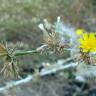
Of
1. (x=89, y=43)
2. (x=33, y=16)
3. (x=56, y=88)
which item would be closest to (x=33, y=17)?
(x=33, y=16)

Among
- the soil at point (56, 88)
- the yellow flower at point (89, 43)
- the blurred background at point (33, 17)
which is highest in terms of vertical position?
the blurred background at point (33, 17)

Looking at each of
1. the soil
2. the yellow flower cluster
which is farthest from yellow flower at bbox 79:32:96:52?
the soil

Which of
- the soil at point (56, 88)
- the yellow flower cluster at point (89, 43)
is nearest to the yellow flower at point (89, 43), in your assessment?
the yellow flower cluster at point (89, 43)

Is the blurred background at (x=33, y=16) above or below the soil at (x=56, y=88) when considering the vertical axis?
above

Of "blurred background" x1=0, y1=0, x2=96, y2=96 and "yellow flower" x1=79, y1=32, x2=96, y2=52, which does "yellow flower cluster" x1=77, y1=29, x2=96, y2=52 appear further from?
"blurred background" x1=0, y1=0, x2=96, y2=96

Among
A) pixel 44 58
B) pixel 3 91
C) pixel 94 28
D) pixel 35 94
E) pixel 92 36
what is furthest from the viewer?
pixel 94 28

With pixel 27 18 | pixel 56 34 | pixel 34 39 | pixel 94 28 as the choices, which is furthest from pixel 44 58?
pixel 56 34

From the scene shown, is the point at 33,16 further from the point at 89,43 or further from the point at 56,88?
the point at 89,43

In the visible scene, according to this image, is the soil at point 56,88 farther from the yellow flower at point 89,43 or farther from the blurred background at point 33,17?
the yellow flower at point 89,43

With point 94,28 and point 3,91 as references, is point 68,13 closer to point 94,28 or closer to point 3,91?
point 94,28

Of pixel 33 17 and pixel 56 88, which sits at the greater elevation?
pixel 33 17

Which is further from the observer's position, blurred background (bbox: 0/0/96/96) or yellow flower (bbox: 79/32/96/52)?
blurred background (bbox: 0/0/96/96)
